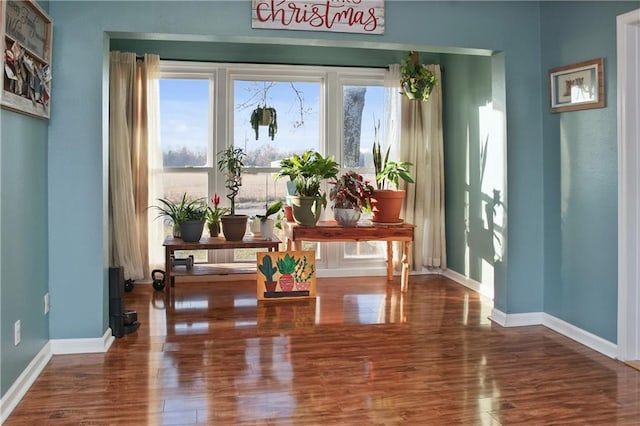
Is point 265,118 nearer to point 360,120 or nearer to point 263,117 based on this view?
point 263,117

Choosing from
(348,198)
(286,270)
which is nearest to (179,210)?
(286,270)

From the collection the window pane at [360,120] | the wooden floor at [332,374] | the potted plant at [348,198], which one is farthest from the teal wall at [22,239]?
the window pane at [360,120]

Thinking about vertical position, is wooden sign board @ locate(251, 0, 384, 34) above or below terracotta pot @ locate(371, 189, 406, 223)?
above

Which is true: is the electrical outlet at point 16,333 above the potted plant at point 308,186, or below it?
below

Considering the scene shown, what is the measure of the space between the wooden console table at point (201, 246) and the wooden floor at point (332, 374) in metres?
0.63

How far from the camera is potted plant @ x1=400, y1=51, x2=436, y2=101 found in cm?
536

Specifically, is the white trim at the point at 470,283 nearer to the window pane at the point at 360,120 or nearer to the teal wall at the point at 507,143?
Answer: the teal wall at the point at 507,143

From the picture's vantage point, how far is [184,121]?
19.2 feet

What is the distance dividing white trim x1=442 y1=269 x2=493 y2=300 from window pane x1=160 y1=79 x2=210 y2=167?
2.92 meters

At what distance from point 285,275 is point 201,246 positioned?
0.82 m

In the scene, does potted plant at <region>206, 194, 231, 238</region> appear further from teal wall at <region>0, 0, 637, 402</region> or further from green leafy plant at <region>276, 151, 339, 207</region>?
teal wall at <region>0, 0, 637, 402</region>

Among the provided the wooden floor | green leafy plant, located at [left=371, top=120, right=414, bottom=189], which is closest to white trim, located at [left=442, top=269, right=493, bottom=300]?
the wooden floor

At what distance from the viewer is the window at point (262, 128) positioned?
5.84 metres

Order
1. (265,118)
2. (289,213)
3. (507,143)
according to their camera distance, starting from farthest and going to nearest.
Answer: (265,118), (289,213), (507,143)
